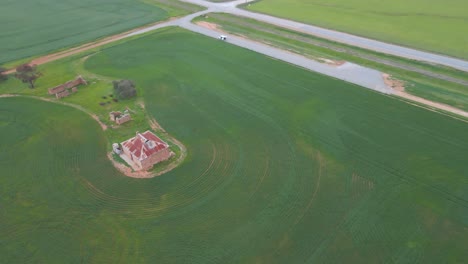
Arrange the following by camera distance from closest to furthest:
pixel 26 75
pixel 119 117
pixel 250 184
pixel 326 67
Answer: pixel 250 184 → pixel 119 117 → pixel 26 75 → pixel 326 67

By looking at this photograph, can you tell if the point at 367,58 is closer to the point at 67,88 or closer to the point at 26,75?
the point at 67,88

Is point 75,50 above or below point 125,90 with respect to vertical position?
above

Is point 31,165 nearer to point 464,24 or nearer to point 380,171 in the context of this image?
point 380,171

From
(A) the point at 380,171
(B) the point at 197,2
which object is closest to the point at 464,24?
(A) the point at 380,171

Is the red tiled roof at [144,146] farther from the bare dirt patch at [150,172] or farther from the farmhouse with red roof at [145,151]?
the bare dirt patch at [150,172]

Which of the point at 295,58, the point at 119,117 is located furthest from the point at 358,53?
the point at 119,117

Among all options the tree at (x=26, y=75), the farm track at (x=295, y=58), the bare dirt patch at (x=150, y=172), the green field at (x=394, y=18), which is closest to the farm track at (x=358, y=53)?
the farm track at (x=295, y=58)
